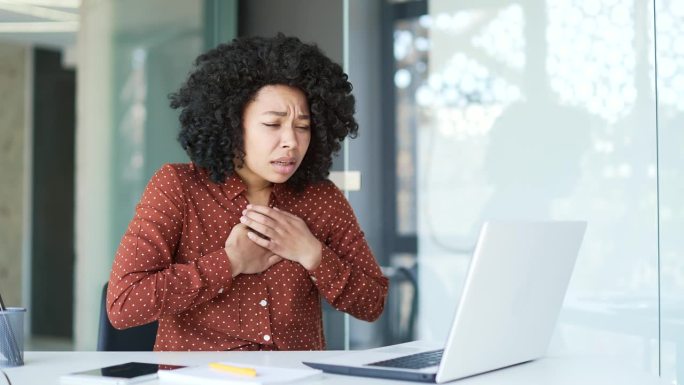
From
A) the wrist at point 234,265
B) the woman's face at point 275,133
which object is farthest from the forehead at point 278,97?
the wrist at point 234,265

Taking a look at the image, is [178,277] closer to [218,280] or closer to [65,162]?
[218,280]

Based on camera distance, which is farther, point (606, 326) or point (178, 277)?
point (606, 326)

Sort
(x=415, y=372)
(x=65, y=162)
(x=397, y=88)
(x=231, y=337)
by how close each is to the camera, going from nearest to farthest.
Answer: (x=415, y=372) → (x=231, y=337) → (x=397, y=88) → (x=65, y=162)

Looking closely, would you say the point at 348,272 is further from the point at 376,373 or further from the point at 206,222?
the point at 376,373

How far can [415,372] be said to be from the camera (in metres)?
1.54

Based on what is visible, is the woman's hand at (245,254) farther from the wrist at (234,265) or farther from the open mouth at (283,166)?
the open mouth at (283,166)

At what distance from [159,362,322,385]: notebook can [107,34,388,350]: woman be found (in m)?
0.49

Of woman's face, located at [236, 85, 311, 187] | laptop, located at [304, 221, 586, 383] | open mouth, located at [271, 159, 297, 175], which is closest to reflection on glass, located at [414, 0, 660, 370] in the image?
woman's face, located at [236, 85, 311, 187]

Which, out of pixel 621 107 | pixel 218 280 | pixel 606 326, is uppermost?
pixel 621 107

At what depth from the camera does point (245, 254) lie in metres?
2.19

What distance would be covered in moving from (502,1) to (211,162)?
58.0 inches

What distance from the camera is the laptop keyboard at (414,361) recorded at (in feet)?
5.32

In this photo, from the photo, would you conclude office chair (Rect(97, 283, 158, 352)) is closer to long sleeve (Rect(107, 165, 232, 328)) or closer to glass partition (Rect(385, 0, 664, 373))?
long sleeve (Rect(107, 165, 232, 328))

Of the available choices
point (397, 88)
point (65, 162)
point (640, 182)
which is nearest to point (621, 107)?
point (640, 182)
